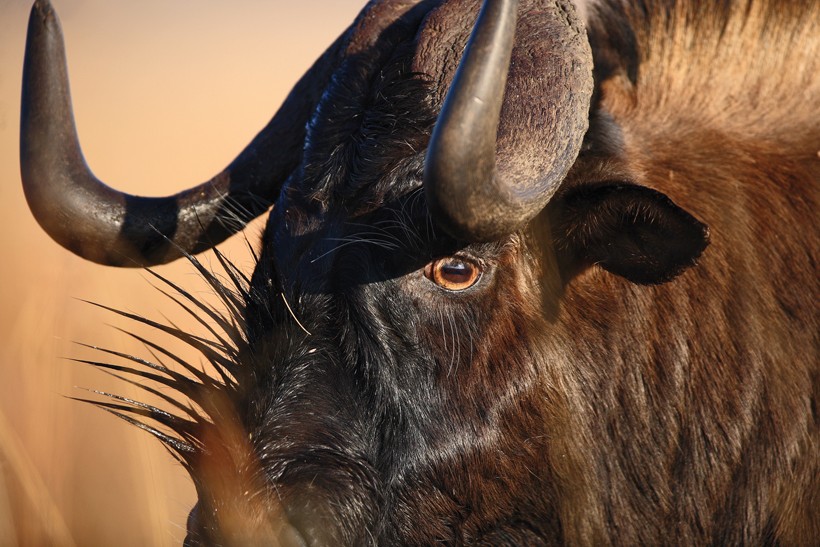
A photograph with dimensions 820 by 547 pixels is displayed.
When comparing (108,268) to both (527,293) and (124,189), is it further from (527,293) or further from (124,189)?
(527,293)

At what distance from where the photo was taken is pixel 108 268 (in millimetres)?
8617

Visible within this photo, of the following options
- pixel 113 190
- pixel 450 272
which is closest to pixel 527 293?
pixel 450 272

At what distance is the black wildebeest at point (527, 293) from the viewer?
2.79 metres

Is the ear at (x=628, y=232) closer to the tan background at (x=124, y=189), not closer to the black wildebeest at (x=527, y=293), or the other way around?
the black wildebeest at (x=527, y=293)

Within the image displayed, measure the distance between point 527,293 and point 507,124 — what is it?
537mm

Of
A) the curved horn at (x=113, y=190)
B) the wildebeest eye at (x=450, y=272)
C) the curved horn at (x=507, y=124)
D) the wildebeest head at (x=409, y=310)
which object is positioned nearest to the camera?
the curved horn at (x=507, y=124)

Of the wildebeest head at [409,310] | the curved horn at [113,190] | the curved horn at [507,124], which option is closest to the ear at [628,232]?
the wildebeest head at [409,310]

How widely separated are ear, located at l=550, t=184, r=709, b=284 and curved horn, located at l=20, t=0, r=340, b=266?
1148 mm

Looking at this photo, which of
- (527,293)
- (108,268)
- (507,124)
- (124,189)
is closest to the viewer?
(507,124)

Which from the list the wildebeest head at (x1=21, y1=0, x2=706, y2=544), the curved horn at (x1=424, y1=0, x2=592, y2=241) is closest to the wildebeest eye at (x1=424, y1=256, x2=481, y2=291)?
the wildebeest head at (x1=21, y1=0, x2=706, y2=544)

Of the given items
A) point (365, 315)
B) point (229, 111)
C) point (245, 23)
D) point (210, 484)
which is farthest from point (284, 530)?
point (245, 23)

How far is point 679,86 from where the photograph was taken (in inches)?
138

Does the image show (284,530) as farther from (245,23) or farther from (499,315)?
(245,23)

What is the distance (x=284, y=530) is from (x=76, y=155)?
5.63 feet
